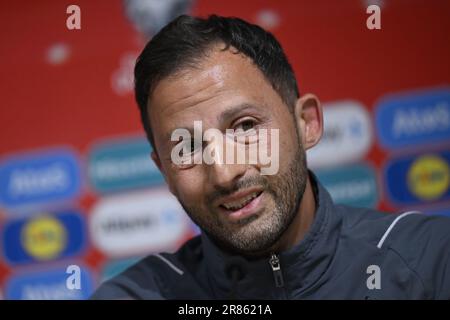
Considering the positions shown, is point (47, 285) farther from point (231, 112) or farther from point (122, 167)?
point (231, 112)

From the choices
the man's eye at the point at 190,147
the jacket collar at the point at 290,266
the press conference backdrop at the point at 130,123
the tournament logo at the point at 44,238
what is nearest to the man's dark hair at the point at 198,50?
the man's eye at the point at 190,147

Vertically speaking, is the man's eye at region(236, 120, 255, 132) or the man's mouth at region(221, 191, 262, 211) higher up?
the man's eye at region(236, 120, 255, 132)

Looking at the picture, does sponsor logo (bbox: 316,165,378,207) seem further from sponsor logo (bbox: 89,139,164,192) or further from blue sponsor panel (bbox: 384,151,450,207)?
sponsor logo (bbox: 89,139,164,192)

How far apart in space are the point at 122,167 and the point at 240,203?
764 millimetres

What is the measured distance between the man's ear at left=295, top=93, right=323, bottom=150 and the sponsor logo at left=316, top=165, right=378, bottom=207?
469mm

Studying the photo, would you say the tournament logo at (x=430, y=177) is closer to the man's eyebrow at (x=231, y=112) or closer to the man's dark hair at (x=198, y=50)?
the man's dark hair at (x=198, y=50)

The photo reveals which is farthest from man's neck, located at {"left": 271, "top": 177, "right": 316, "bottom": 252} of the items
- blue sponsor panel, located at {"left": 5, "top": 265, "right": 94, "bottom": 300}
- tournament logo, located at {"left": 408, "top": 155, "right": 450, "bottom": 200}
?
blue sponsor panel, located at {"left": 5, "top": 265, "right": 94, "bottom": 300}

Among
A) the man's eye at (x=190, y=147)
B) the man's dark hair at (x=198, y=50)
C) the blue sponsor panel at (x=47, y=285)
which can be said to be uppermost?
the man's dark hair at (x=198, y=50)

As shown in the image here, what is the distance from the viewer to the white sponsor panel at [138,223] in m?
1.68

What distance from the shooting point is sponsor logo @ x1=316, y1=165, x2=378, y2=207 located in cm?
162

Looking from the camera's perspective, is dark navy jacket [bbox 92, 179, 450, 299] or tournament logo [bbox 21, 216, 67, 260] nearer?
dark navy jacket [bbox 92, 179, 450, 299]

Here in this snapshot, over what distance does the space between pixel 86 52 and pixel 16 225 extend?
56 centimetres

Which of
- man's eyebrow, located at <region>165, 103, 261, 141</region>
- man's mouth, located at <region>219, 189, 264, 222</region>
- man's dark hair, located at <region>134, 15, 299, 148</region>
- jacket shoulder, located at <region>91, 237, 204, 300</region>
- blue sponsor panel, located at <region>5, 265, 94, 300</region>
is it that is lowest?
blue sponsor panel, located at <region>5, 265, 94, 300</region>

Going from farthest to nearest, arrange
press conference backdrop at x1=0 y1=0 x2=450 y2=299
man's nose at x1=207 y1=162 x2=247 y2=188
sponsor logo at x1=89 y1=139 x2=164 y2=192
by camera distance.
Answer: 1. sponsor logo at x1=89 y1=139 x2=164 y2=192
2. press conference backdrop at x1=0 y1=0 x2=450 y2=299
3. man's nose at x1=207 y1=162 x2=247 y2=188
